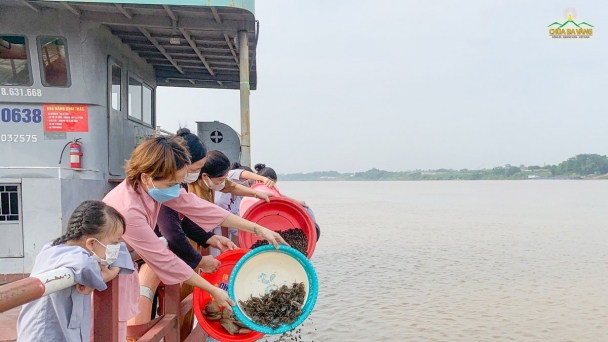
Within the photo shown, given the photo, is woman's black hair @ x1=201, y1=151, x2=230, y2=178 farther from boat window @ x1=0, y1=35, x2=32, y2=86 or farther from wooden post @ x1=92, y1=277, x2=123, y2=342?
boat window @ x1=0, y1=35, x2=32, y2=86

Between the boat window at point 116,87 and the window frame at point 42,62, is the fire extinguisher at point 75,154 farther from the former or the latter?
the boat window at point 116,87

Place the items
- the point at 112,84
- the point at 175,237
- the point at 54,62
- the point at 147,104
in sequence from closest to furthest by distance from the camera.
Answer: the point at 175,237
the point at 54,62
the point at 112,84
the point at 147,104

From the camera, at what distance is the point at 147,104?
10320 millimetres

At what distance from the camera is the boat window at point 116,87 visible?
785 cm

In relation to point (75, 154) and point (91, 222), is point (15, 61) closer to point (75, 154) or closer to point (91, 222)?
point (75, 154)

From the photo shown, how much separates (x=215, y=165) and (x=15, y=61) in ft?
14.8

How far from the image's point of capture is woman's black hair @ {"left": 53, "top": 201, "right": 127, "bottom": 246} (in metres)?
2.02

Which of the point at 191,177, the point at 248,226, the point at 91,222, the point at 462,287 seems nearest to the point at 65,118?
the point at 191,177

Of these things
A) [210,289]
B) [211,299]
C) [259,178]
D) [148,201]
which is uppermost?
[259,178]

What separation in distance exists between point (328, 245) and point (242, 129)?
9.05 metres

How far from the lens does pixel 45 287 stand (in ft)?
5.20

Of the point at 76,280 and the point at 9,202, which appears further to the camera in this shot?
the point at 9,202

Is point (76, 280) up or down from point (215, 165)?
down

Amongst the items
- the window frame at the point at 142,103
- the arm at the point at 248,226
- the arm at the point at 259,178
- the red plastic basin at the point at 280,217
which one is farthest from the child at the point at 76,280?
the window frame at the point at 142,103
